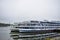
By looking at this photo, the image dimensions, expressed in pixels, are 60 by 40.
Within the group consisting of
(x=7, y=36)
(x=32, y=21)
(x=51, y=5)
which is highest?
(x=51, y=5)

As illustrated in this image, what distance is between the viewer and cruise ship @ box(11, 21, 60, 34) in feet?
4.70

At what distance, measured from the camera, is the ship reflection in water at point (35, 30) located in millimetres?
1421

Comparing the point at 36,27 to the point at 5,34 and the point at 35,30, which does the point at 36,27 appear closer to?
the point at 35,30

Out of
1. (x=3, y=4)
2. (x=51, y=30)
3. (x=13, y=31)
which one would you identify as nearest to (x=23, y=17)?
(x=13, y=31)

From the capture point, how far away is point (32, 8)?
58.8 inches

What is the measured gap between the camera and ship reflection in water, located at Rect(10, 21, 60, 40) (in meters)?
1.42

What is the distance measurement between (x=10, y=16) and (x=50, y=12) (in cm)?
59

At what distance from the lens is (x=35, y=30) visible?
1.45 meters

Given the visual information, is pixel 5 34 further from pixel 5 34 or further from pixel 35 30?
pixel 35 30

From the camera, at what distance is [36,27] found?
1.46 meters

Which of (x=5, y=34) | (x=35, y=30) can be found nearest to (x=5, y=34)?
(x=5, y=34)

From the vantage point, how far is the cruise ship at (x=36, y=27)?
143cm

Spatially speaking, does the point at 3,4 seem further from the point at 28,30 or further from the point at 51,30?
the point at 51,30

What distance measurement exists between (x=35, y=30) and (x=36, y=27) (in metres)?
0.05
